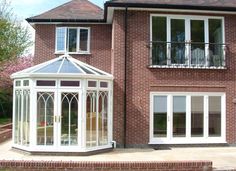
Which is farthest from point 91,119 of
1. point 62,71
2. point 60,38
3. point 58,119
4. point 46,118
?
point 60,38

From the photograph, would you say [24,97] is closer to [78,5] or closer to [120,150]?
[120,150]

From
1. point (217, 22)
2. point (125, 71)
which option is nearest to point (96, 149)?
point (125, 71)

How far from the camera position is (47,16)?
2331cm

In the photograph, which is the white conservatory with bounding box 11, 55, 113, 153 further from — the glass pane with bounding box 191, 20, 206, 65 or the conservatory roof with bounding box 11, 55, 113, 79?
the glass pane with bounding box 191, 20, 206, 65

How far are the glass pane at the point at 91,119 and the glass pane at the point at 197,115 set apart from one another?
182 inches

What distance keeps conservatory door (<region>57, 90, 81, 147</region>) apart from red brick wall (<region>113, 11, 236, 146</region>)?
2369mm

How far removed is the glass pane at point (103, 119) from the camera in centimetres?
1665

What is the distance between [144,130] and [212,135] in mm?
3167

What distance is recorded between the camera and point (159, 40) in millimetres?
18344

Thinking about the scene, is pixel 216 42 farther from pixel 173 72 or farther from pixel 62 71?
pixel 62 71

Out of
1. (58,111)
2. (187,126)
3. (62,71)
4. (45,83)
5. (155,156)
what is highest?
(62,71)

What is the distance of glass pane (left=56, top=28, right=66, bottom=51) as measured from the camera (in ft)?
75.2

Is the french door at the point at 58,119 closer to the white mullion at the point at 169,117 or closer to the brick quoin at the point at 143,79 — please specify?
the brick quoin at the point at 143,79

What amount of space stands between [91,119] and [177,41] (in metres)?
5.49
